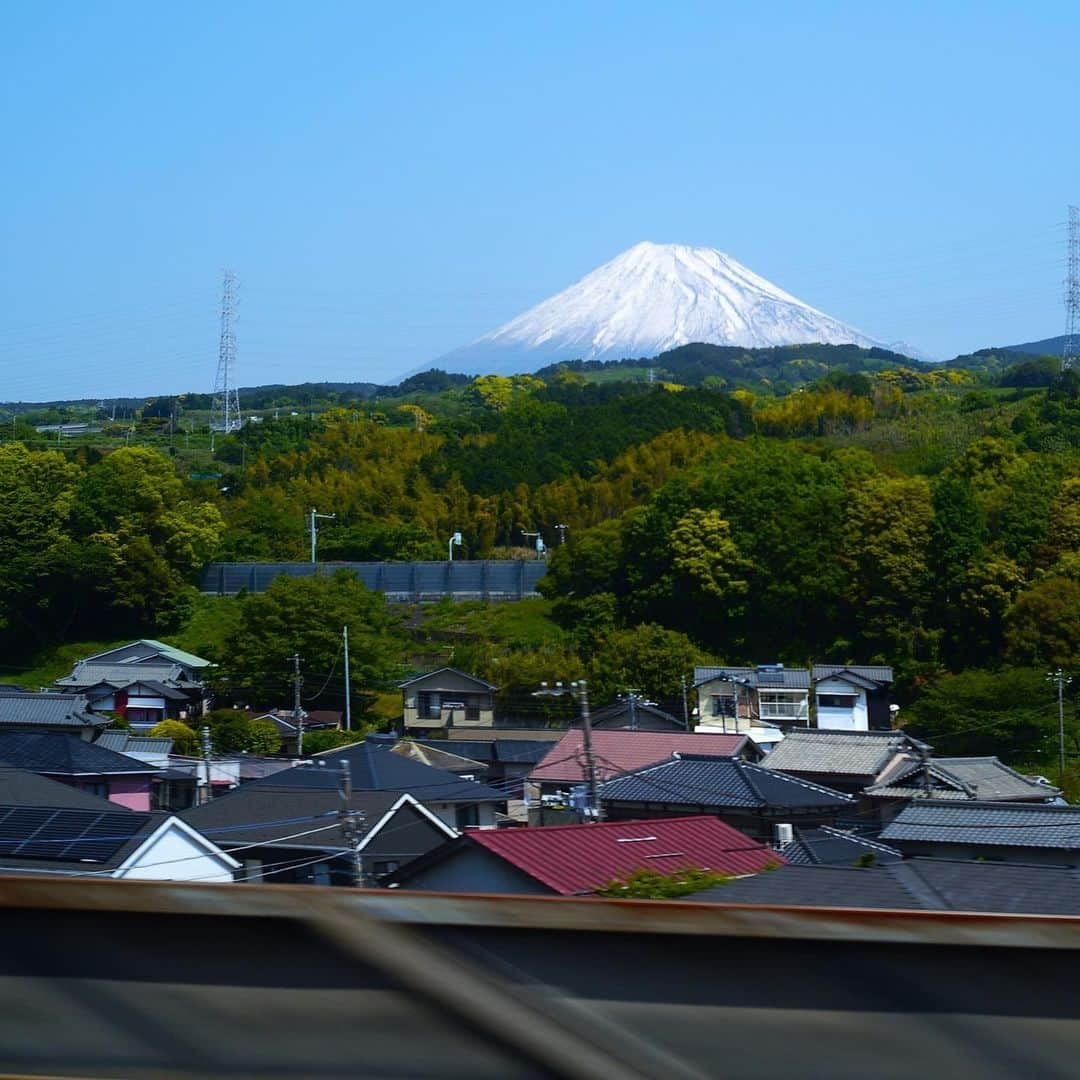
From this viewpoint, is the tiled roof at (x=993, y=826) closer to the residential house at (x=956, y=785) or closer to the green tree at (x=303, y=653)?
the residential house at (x=956, y=785)

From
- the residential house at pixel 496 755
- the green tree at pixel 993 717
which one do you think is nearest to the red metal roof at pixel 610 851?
the residential house at pixel 496 755

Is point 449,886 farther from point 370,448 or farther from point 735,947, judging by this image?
point 370,448

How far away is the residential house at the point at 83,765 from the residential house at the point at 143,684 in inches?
290

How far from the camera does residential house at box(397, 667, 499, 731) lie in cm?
1569

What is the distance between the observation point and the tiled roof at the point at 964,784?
8.98 m

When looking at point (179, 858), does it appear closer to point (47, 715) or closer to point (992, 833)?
point (992, 833)

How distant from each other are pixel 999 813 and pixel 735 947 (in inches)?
239

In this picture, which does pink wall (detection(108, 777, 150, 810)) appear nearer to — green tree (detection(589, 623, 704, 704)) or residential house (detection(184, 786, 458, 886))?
residential house (detection(184, 786, 458, 886))

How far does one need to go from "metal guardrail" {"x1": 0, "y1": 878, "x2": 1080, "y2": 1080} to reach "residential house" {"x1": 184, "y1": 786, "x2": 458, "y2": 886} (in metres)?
5.03

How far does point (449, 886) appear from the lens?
15.2 ft

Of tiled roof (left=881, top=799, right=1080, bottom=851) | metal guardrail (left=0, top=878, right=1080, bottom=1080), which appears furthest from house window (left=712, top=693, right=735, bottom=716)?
metal guardrail (left=0, top=878, right=1080, bottom=1080)

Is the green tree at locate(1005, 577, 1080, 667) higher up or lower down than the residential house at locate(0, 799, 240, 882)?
higher up

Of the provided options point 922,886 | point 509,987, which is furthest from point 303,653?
point 509,987

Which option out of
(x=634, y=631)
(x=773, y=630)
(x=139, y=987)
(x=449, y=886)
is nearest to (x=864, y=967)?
(x=139, y=987)
